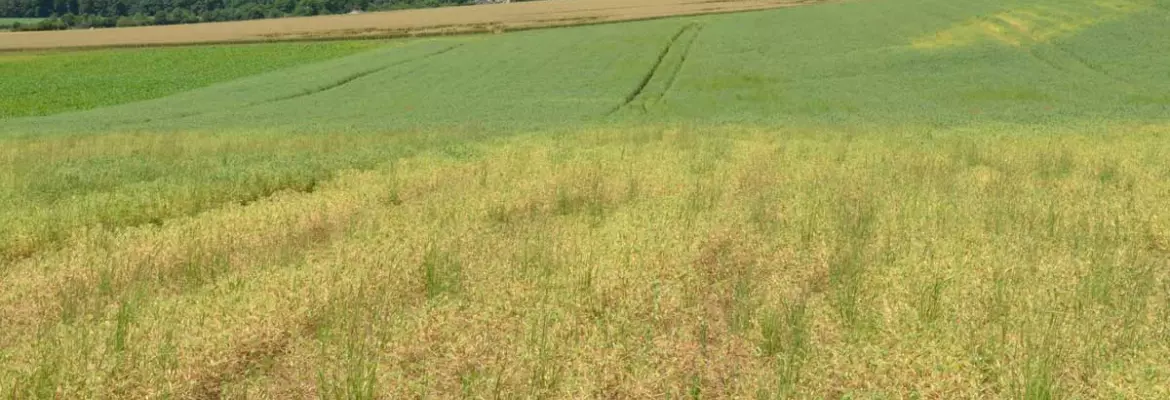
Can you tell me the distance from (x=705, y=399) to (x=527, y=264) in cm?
259

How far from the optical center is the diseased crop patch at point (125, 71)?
47406 mm

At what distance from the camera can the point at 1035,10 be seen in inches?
2083

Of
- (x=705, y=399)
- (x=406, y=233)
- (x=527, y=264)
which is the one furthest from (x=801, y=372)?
(x=406, y=233)

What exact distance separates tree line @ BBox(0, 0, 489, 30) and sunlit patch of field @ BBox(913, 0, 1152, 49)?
10525cm

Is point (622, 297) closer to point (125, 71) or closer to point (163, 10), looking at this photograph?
point (125, 71)

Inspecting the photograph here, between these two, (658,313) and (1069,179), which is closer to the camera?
(658,313)

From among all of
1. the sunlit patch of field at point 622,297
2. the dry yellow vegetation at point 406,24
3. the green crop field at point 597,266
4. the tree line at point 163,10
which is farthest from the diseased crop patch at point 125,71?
the tree line at point 163,10

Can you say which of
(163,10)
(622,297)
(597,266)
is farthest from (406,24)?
(163,10)

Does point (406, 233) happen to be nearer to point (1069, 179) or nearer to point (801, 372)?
point (801, 372)

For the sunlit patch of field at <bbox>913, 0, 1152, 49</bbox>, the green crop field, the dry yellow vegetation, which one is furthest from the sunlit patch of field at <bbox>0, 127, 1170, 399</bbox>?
the dry yellow vegetation

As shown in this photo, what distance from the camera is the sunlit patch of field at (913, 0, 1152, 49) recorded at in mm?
46281

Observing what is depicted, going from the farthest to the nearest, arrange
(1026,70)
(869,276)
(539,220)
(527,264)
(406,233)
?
(1026,70) → (539,220) → (406,233) → (527,264) → (869,276)

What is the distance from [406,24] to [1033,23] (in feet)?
203

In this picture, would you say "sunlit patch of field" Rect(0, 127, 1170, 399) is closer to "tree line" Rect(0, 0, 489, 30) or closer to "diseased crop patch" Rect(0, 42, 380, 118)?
"diseased crop patch" Rect(0, 42, 380, 118)
